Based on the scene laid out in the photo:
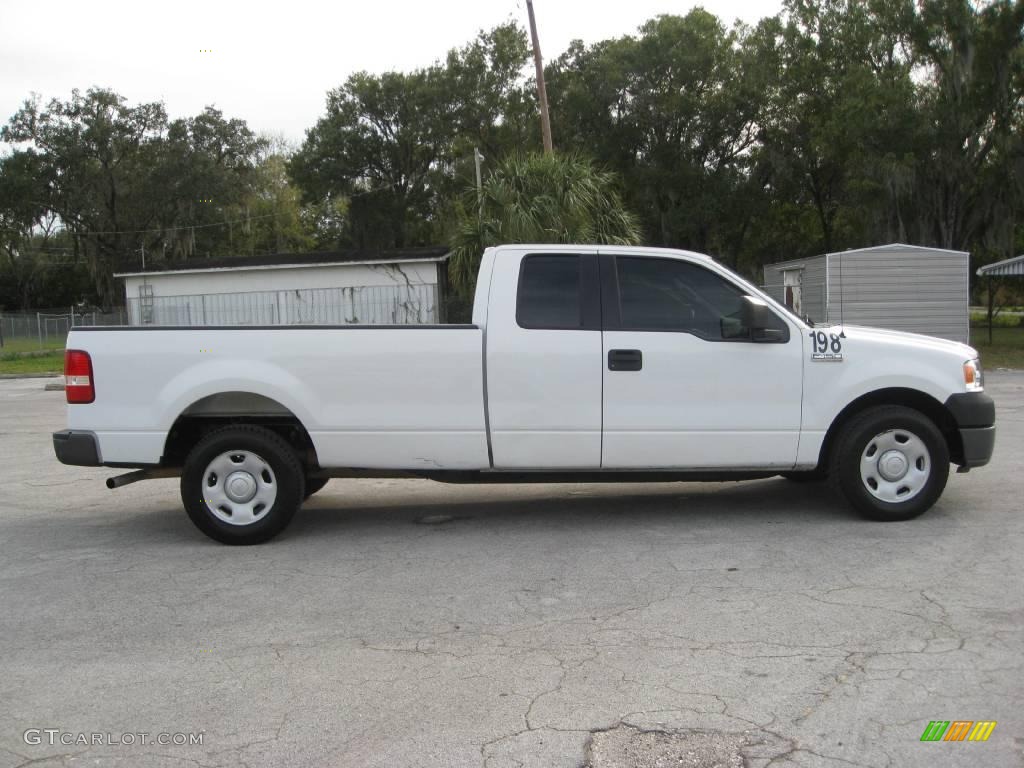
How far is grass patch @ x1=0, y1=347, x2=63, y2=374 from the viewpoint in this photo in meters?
28.6

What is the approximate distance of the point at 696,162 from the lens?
39625 mm

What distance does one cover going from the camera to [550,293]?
6.47 m

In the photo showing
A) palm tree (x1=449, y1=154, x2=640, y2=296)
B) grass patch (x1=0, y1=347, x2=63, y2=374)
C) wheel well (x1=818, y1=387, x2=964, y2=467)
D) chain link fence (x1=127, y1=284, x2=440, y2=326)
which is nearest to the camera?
wheel well (x1=818, y1=387, x2=964, y2=467)

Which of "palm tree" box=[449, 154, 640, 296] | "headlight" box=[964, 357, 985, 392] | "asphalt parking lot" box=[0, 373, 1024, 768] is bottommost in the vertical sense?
"asphalt parking lot" box=[0, 373, 1024, 768]

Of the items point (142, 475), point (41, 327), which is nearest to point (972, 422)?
point (142, 475)

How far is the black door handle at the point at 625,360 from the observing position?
6.31m

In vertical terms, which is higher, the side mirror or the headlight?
the side mirror

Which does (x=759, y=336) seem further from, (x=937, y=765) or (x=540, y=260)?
(x=937, y=765)

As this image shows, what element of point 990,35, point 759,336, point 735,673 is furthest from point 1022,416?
point 990,35

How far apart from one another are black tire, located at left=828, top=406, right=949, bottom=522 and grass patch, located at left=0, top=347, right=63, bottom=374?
1051 inches

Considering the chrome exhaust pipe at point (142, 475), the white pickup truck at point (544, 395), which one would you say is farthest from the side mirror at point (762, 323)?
the chrome exhaust pipe at point (142, 475)

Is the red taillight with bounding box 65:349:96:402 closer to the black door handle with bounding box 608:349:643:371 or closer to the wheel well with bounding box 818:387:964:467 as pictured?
the black door handle with bounding box 608:349:643:371

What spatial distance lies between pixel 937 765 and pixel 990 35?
30023 millimetres

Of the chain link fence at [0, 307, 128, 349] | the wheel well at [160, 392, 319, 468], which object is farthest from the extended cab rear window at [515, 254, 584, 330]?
the chain link fence at [0, 307, 128, 349]
